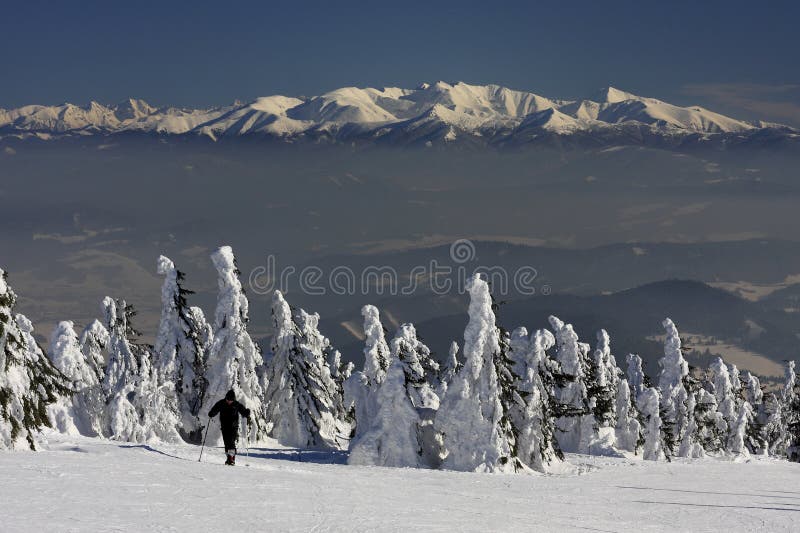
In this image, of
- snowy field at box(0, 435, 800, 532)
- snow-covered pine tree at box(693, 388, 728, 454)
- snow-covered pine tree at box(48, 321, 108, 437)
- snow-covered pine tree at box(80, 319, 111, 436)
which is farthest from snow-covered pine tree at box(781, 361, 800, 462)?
snow-covered pine tree at box(48, 321, 108, 437)

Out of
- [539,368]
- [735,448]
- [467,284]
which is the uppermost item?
[467,284]

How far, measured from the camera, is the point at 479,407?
3616 centimetres

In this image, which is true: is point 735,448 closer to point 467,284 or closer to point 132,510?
point 467,284

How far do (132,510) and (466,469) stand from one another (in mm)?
20138

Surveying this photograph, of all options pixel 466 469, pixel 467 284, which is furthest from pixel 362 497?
pixel 467 284

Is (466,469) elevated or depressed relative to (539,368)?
depressed

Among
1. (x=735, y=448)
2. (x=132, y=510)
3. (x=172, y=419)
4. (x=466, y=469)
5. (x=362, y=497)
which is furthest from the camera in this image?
(x=735, y=448)

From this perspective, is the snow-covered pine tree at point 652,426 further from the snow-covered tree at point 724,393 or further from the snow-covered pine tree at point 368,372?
the snow-covered pine tree at point 368,372

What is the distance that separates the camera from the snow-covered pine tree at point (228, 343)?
45188mm

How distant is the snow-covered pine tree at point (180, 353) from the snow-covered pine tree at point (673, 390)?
3801 cm

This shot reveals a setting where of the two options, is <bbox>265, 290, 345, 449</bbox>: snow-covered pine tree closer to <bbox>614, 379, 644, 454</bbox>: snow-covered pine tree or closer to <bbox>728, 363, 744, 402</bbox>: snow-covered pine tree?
<bbox>614, 379, 644, 454</bbox>: snow-covered pine tree

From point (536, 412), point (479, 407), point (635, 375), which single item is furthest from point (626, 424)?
point (479, 407)

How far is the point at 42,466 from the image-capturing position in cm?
2111

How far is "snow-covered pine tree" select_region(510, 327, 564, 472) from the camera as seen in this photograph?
41000 millimetres
